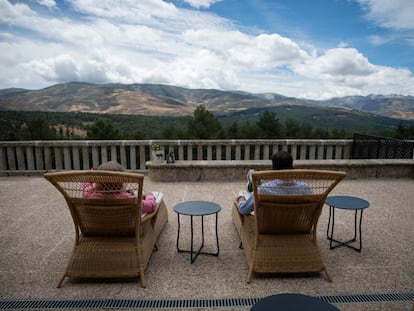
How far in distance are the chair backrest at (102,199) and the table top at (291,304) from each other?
1.20 metres

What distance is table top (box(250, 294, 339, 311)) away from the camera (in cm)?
121

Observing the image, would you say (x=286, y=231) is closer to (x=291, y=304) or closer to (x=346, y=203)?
(x=346, y=203)

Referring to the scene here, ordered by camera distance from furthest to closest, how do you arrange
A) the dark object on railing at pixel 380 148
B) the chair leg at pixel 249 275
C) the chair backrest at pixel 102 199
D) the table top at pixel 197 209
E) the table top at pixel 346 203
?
the dark object on railing at pixel 380 148
the table top at pixel 346 203
the table top at pixel 197 209
the chair leg at pixel 249 275
the chair backrest at pixel 102 199

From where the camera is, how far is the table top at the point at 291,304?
3.97 feet

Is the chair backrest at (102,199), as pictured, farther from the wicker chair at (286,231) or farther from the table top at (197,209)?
the wicker chair at (286,231)

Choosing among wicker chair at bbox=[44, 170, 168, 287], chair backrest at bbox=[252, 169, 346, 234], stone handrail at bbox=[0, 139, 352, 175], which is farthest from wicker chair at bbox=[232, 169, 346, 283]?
stone handrail at bbox=[0, 139, 352, 175]

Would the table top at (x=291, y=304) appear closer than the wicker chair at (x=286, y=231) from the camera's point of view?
Yes

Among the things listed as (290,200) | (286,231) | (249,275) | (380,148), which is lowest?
(249,275)

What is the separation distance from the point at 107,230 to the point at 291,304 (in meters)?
1.67

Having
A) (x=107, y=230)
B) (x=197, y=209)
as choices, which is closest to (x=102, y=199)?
(x=107, y=230)


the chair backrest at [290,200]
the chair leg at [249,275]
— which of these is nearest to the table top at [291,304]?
the chair backrest at [290,200]

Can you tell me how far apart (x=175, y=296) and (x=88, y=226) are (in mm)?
936

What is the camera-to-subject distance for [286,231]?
2465mm

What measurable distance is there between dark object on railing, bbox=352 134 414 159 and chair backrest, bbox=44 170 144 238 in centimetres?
702
